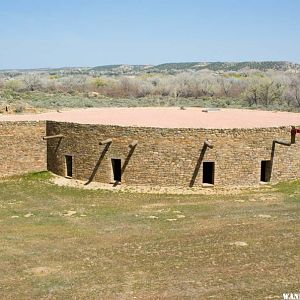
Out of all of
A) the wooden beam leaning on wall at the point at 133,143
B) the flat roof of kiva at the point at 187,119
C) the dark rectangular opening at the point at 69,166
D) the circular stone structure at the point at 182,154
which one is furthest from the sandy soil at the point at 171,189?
the flat roof of kiva at the point at 187,119

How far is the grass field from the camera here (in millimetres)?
11023

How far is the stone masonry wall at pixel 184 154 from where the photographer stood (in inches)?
800

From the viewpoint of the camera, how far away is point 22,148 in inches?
916

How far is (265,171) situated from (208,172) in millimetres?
2403

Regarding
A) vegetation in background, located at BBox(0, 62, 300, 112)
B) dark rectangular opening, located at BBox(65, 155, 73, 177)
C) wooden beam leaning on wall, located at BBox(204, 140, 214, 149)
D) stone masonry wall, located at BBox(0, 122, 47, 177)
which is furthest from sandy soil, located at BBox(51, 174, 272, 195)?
vegetation in background, located at BBox(0, 62, 300, 112)

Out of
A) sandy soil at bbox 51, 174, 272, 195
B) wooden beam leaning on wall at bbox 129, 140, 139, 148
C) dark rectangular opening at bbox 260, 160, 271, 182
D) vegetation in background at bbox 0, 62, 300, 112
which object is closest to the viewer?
sandy soil at bbox 51, 174, 272, 195

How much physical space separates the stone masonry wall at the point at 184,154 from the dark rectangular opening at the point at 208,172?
0.73 ft

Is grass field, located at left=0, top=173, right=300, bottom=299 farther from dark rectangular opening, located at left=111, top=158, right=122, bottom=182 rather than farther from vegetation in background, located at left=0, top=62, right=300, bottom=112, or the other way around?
vegetation in background, located at left=0, top=62, right=300, bottom=112

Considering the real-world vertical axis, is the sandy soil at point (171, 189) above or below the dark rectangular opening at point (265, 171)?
below

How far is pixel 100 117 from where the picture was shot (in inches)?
1039

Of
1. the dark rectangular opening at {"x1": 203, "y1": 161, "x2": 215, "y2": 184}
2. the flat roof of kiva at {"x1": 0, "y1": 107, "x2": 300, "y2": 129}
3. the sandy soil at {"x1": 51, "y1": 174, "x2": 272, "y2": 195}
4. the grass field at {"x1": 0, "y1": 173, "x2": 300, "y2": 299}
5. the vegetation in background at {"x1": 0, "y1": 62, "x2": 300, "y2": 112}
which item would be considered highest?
the vegetation in background at {"x1": 0, "y1": 62, "x2": 300, "y2": 112}

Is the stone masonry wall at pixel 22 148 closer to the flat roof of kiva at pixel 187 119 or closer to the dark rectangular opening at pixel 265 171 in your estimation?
the flat roof of kiva at pixel 187 119

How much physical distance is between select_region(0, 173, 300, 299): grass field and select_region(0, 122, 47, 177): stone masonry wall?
8.12 feet

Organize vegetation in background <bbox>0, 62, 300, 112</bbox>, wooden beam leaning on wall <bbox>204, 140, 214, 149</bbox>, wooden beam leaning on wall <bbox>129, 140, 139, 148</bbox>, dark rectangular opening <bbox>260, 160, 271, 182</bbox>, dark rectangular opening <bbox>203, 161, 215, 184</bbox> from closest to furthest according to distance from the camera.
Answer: wooden beam leaning on wall <bbox>204, 140, 214, 149</bbox>
wooden beam leaning on wall <bbox>129, 140, 139, 148</bbox>
dark rectangular opening <bbox>203, 161, 215, 184</bbox>
dark rectangular opening <bbox>260, 160, 271, 182</bbox>
vegetation in background <bbox>0, 62, 300, 112</bbox>
